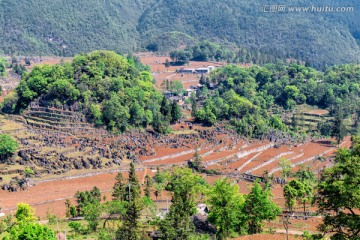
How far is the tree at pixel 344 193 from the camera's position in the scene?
20.6 metres

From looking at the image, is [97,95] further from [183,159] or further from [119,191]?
[119,191]

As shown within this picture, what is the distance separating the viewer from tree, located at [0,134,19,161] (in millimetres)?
48250

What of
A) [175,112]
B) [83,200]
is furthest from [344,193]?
[175,112]

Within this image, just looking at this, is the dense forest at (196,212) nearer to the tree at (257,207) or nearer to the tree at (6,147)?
the tree at (257,207)

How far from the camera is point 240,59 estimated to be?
406 ft

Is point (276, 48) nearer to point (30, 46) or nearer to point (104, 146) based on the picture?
point (30, 46)

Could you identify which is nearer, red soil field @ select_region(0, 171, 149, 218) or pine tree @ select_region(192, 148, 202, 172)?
red soil field @ select_region(0, 171, 149, 218)

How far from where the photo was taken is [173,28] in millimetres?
167250

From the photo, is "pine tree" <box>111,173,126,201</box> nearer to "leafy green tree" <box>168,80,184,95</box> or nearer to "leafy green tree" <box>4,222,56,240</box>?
"leafy green tree" <box>4,222,56,240</box>

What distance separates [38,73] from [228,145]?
89.6 ft

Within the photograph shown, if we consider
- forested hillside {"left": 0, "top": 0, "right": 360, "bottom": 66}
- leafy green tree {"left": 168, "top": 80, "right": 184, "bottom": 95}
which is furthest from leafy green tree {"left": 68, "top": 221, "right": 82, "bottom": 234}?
forested hillside {"left": 0, "top": 0, "right": 360, "bottom": 66}

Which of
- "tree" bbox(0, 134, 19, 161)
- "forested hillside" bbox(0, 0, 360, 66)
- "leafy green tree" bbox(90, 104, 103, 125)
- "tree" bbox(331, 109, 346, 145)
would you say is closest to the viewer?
"tree" bbox(0, 134, 19, 161)

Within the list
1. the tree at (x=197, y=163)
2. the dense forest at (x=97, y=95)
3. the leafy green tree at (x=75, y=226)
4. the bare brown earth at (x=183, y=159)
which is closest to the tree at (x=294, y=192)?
the bare brown earth at (x=183, y=159)

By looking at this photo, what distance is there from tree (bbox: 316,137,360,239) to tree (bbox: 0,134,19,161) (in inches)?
1387
